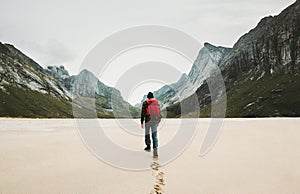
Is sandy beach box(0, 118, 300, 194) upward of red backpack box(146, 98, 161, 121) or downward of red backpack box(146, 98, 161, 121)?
downward

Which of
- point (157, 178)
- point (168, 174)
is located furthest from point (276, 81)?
point (157, 178)

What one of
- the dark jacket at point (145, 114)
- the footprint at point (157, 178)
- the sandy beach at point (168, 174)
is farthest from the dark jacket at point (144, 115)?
the footprint at point (157, 178)

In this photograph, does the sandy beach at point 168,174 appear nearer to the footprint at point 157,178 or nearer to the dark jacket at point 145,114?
the footprint at point 157,178

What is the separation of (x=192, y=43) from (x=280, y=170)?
413 inches

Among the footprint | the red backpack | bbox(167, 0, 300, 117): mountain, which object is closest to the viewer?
the footprint

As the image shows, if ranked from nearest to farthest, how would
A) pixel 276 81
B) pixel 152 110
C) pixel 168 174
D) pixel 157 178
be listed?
pixel 157 178
pixel 168 174
pixel 152 110
pixel 276 81

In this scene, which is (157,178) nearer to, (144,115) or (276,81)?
(144,115)

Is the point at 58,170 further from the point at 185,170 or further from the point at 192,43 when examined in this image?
the point at 192,43

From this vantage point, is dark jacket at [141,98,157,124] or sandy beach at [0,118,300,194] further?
dark jacket at [141,98,157,124]

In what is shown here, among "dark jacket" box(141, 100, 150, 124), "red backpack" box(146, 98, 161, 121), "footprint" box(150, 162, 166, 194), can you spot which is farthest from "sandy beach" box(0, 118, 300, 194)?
"red backpack" box(146, 98, 161, 121)

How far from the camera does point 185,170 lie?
793 centimetres

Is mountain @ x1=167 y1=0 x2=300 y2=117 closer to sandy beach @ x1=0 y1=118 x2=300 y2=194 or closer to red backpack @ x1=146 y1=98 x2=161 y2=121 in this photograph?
red backpack @ x1=146 y1=98 x2=161 y2=121

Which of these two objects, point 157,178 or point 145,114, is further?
point 145,114

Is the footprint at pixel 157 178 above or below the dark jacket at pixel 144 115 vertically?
below
